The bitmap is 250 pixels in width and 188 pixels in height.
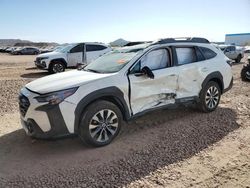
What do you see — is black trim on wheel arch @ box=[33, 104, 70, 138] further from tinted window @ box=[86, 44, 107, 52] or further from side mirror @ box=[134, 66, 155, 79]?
tinted window @ box=[86, 44, 107, 52]

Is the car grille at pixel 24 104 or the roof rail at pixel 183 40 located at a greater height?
the roof rail at pixel 183 40

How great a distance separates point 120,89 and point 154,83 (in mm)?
785

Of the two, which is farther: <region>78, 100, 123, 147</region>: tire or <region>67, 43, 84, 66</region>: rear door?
<region>67, 43, 84, 66</region>: rear door

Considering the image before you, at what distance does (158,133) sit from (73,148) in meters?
1.62

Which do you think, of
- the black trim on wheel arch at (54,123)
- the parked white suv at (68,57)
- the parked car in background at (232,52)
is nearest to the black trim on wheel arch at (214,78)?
the black trim on wheel arch at (54,123)

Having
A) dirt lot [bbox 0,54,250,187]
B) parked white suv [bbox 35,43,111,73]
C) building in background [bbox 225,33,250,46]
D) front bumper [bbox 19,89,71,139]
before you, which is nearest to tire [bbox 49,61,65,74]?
parked white suv [bbox 35,43,111,73]

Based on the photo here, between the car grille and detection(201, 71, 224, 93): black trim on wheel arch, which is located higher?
detection(201, 71, 224, 93): black trim on wheel arch

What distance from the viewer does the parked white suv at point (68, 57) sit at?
14.6m

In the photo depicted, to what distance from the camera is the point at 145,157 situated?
437 centimetres

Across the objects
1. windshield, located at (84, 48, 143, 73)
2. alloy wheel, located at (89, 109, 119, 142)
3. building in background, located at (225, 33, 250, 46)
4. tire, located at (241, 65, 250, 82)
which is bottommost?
alloy wheel, located at (89, 109, 119, 142)

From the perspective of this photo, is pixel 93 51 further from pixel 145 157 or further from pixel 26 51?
pixel 26 51

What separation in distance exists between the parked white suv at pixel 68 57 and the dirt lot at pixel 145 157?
873 centimetres

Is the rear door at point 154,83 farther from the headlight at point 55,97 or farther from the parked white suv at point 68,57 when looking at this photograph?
the parked white suv at point 68,57

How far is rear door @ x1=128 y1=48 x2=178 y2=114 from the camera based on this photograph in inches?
200
